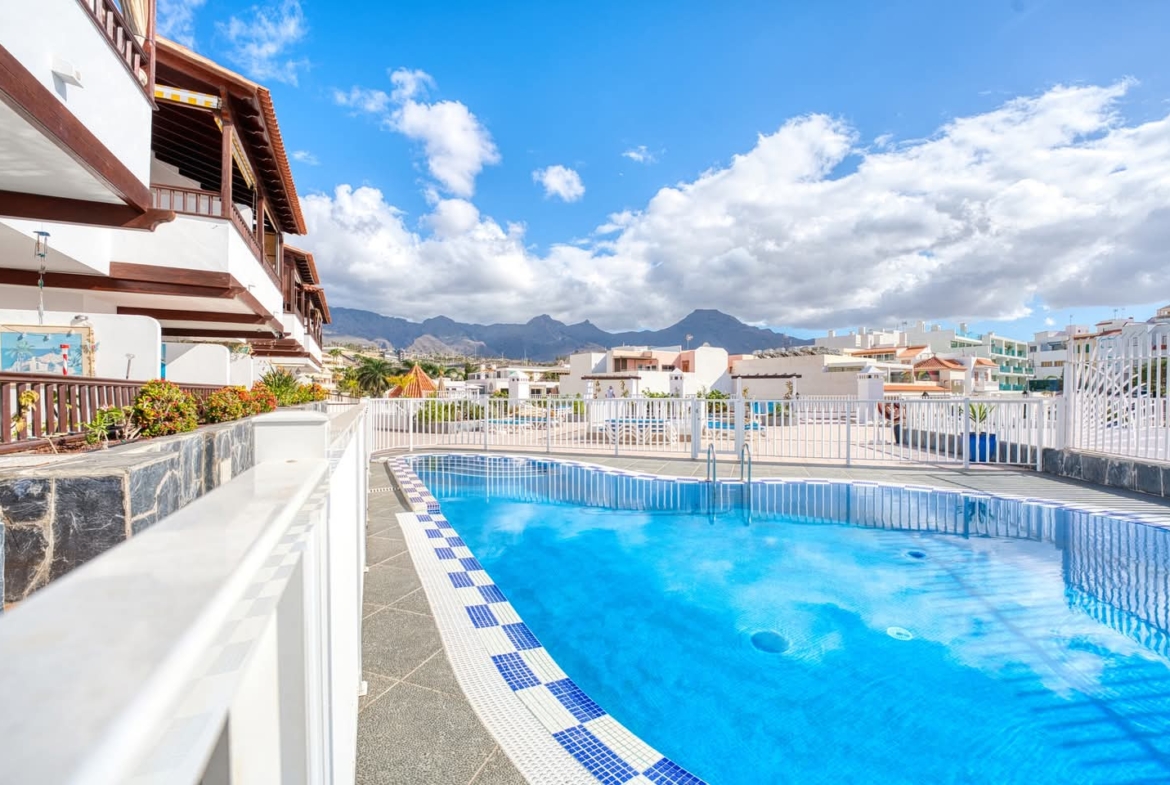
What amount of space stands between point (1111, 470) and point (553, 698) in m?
9.86

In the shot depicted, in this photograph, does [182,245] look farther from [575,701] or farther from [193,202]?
[575,701]

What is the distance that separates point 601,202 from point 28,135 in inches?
1406

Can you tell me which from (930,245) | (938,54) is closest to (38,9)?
(938,54)

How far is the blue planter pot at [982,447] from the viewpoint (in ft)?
34.6

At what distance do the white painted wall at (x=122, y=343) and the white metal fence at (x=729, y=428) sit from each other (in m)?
5.09

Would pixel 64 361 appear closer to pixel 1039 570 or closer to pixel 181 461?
pixel 181 461

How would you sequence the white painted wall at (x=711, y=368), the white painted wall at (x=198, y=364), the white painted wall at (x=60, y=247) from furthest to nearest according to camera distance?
the white painted wall at (x=711, y=368) → the white painted wall at (x=198, y=364) → the white painted wall at (x=60, y=247)

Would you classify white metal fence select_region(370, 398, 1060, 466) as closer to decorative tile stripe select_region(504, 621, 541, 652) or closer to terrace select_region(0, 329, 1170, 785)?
decorative tile stripe select_region(504, 621, 541, 652)

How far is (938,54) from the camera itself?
43.0 ft

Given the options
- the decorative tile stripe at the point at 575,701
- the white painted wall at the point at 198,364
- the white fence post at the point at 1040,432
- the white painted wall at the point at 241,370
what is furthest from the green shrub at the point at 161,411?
the white fence post at the point at 1040,432

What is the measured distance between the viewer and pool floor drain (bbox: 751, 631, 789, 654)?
13.9 feet

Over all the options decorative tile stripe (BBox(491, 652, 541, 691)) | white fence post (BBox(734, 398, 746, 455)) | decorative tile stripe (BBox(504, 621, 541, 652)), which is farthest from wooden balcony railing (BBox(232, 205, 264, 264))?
white fence post (BBox(734, 398, 746, 455))

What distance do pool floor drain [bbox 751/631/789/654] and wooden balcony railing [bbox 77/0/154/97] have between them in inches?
319

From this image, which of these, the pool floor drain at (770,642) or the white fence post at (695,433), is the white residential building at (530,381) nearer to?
the white fence post at (695,433)
